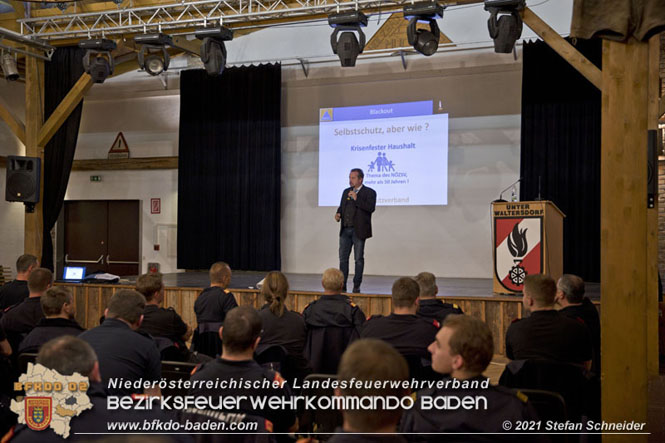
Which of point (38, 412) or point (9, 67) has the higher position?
point (9, 67)

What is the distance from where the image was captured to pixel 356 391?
1.37 metres

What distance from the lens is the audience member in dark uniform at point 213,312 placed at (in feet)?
12.4

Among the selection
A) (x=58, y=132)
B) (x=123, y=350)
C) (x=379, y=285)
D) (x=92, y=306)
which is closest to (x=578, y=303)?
(x=123, y=350)

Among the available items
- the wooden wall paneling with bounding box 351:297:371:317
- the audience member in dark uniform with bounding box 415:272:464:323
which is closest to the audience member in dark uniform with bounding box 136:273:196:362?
the audience member in dark uniform with bounding box 415:272:464:323

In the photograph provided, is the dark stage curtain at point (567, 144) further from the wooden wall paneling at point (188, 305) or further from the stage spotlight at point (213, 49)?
the wooden wall paneling at point (188, 305)

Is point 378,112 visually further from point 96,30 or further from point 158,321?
point 158,321

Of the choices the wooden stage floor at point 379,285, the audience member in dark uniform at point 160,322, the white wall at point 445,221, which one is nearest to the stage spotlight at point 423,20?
the wooden stage floor at point 379,285

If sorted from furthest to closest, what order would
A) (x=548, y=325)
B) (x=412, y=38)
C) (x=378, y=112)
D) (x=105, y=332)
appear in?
(x=378, y=112) → (x=412, y=38) → (x=548, y=325) → (x=105, y=332)

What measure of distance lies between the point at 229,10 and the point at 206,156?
3.38m

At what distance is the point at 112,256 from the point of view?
36.0 ft

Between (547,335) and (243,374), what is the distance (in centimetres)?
151

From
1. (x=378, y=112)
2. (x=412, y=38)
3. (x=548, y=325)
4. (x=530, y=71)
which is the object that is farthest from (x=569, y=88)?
(x=548, y=325)

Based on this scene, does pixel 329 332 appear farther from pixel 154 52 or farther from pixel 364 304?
pixel 154 52

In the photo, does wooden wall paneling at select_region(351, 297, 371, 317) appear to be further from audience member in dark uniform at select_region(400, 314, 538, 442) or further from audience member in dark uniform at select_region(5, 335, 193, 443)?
audience member in dark uniform at select_region(5, 335, 193, 443)
